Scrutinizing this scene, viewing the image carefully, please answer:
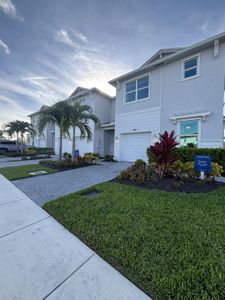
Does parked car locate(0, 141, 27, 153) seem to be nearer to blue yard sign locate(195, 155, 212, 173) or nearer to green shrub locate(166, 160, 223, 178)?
green shrub locate(166, 160, 223, 178)

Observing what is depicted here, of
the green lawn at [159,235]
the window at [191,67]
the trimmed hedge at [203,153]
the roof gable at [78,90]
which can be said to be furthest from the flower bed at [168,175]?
the roof gable at [78,90]

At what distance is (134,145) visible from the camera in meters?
13.2

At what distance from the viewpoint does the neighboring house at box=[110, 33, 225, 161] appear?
29.8 ft

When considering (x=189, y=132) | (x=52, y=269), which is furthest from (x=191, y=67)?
(x=52, y=269)

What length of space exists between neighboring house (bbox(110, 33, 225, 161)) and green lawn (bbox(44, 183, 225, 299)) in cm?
588

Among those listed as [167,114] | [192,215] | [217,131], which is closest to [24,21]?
[167,114]

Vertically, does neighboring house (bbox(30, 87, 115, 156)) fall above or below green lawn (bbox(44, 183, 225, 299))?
above

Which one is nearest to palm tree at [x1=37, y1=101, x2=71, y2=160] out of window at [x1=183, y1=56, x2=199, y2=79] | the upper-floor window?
the upper-floor window

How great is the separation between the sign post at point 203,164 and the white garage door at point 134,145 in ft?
20.6

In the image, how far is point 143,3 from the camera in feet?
25.4

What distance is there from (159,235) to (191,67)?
10.9m

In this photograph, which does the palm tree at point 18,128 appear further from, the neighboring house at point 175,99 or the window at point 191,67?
the window at point 191,67

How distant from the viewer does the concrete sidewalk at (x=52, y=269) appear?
173cm

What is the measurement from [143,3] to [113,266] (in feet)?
34.2
